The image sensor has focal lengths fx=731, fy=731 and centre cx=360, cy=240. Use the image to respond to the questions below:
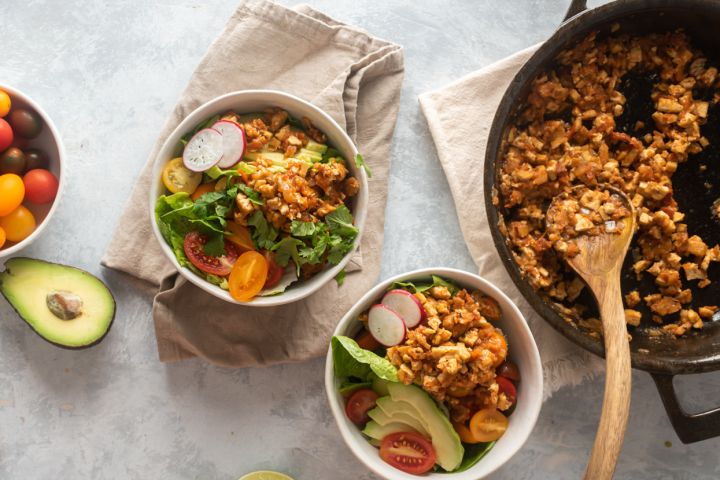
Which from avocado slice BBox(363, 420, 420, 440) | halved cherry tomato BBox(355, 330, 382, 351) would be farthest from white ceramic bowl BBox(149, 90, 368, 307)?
avocado slice BBox(363, 420, 420, 440)

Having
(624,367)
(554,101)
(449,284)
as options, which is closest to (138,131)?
(449,284)

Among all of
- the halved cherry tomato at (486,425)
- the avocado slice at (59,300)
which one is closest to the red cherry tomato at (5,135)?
the avocado slice at (59,300)

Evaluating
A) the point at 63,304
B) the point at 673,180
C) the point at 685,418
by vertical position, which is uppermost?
the point at 673,180

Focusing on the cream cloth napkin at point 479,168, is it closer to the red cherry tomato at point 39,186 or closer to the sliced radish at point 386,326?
the sliced radish at point 386,326

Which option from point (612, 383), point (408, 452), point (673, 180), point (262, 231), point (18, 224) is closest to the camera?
point (612, 383)

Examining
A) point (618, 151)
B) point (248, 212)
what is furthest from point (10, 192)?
point (618, 151)

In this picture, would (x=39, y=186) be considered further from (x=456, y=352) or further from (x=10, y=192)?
(x=456, y=352)
